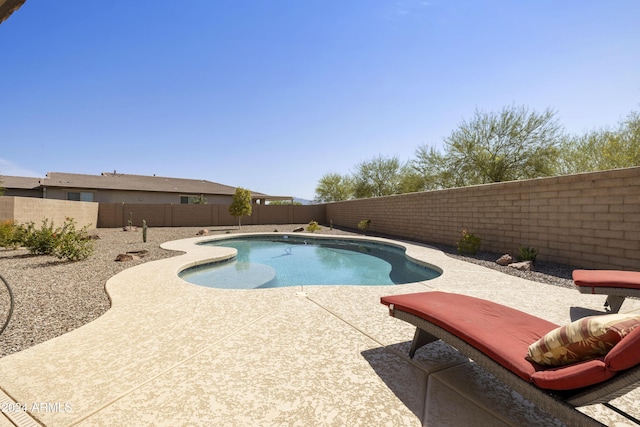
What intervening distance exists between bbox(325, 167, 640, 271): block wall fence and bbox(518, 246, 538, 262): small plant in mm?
279

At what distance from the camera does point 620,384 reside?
4.21 ft

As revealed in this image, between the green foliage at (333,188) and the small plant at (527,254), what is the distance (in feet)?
90.6

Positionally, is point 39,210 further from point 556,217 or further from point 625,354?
point 556,217

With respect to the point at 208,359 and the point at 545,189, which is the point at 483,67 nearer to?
the point at 545,189

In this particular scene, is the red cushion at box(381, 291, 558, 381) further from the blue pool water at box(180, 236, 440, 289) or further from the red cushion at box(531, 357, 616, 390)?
the blue pool water at box(180, 236, 440, 289)

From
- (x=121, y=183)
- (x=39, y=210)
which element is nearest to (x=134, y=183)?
(x=121, y=183)

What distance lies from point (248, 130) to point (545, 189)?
16.9 metres

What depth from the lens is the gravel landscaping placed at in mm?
3299

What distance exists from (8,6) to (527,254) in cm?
978

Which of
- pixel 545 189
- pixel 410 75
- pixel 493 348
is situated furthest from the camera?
pixel 410 75

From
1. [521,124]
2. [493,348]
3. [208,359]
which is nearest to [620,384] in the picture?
[493,348]

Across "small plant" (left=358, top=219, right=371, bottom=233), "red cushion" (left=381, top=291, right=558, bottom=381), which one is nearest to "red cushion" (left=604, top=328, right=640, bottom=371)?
"red cushion" (left=381, top=291, right=558, bottom=381)

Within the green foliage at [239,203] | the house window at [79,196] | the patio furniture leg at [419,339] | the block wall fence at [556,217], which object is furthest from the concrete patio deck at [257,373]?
the house window at [79,196]

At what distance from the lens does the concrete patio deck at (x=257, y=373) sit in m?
1.86
